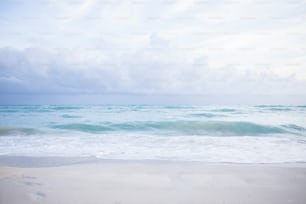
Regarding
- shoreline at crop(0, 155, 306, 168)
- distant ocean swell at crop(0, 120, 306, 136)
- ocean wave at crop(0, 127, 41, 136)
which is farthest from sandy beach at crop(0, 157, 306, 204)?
distant ocean swell at crop(0, 120, 306, 136)

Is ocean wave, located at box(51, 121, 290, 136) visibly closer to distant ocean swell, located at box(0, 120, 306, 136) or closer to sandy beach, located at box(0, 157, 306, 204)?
distant ocean swell, located at box(0, 120, 306, 136)

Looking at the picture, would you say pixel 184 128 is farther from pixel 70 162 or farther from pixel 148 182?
pixel 148 182

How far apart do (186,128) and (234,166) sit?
8321mm

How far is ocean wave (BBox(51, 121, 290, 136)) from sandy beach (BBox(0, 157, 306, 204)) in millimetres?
7037

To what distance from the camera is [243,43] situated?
23.7 ft

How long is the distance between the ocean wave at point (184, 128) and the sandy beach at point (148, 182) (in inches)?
277

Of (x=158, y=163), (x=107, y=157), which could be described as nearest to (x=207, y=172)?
(x=158, y=163)

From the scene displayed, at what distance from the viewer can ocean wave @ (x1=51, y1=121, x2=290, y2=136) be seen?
11695 mm

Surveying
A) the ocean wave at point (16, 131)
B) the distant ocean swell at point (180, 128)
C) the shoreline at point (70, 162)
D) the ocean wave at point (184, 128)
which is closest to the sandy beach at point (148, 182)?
the shoreline at point (70, 162)

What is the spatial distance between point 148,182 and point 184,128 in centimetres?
938

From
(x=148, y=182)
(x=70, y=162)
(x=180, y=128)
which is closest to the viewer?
(x=148, y=182)

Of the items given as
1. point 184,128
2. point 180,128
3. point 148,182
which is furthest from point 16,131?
point 148,182

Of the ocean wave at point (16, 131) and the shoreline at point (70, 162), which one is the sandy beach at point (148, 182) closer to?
the shoreline at point (70, 162)

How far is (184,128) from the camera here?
12.9m
